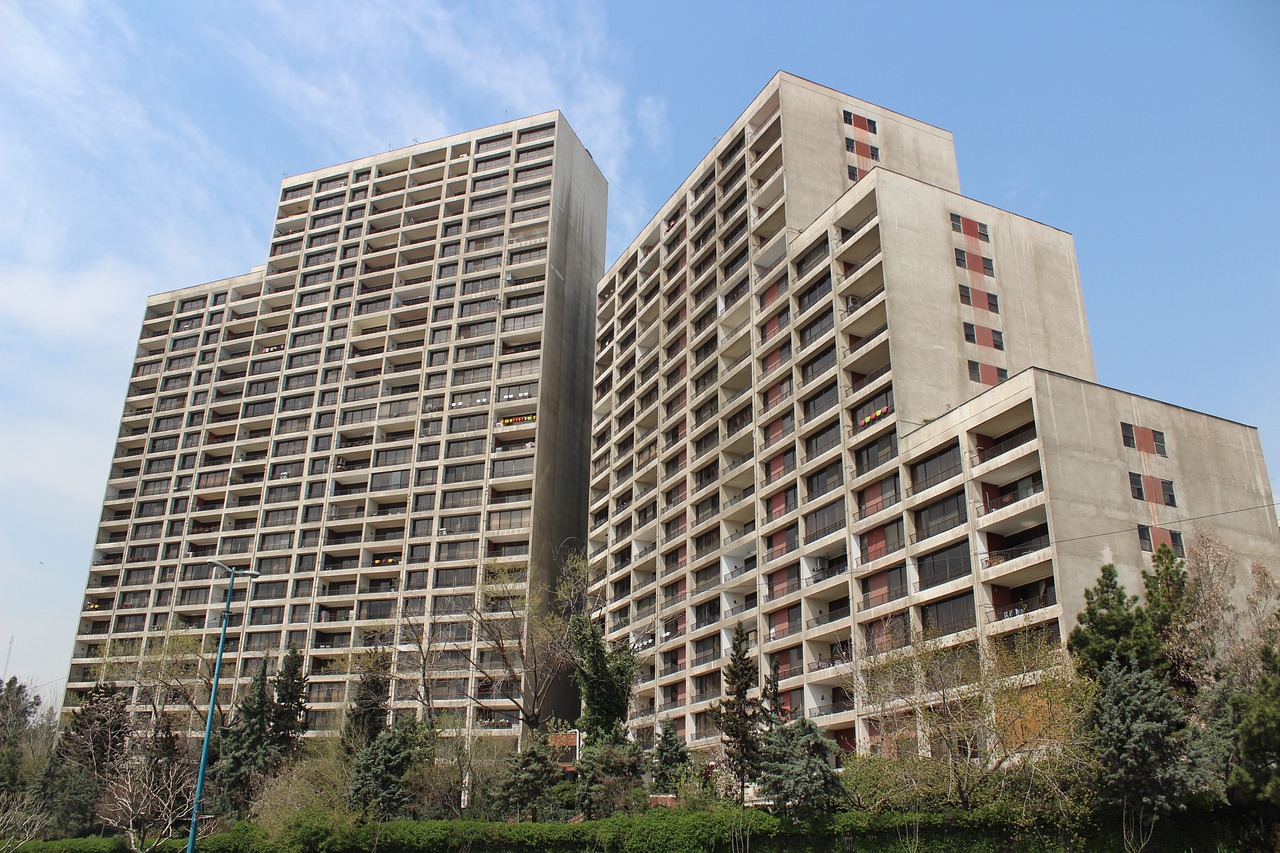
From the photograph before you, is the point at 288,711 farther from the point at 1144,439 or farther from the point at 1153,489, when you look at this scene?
the point at 1144,439

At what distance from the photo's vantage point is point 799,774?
147ft

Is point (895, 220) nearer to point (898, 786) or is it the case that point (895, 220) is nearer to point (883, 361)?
point (883, 361)

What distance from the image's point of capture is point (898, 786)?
43094 millimetres

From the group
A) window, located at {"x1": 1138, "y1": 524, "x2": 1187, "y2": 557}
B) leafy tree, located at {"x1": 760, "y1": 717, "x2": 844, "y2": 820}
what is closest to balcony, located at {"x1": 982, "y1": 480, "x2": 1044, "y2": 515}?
window, located at {"x1": 1138, "y1": 524, "x2": 1187, "y2": 557}

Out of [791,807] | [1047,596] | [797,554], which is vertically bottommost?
[791,807]

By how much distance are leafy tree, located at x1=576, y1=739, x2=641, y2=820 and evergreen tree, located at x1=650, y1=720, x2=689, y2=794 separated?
3.73 ft

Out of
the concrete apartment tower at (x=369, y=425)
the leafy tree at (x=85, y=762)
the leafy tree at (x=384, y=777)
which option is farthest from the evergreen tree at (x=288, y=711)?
the concrete apartment tower at (x=369, y=425)

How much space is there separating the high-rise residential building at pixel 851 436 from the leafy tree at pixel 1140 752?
880 centimetres

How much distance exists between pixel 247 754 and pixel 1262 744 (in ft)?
186

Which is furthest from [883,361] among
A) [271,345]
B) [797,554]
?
[271,345]

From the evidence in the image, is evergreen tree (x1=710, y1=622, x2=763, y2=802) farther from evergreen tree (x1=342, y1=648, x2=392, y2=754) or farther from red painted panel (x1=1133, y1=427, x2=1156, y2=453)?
red painted panel (x1=1133, y1=427, x2=1156, y2=453)

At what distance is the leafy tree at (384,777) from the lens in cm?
5403

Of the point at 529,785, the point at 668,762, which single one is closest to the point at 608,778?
the point at 668,762

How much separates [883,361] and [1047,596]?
20.0 m
